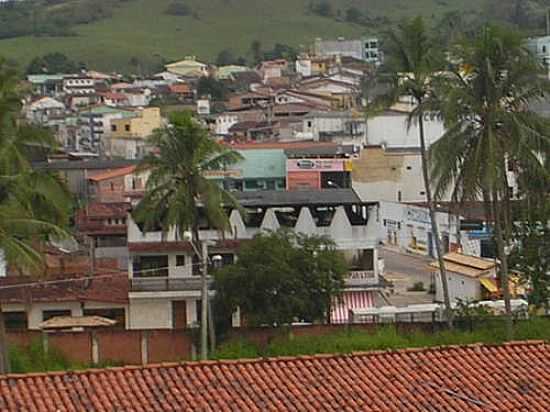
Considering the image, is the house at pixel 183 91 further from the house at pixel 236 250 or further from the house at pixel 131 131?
the house at pixel 236 250

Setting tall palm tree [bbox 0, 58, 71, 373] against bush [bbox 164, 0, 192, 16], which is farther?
bush [bbox 164, 0, 192, 16]

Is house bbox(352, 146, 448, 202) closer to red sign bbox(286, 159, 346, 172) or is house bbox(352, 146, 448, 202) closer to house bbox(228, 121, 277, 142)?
red sign bbox(286, 159, 346, 172)

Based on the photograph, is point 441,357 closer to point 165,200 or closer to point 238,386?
point 238,386

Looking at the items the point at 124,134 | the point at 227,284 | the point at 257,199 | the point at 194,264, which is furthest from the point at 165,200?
the point at 124,134

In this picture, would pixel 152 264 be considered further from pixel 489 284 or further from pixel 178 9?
pixel 178 9

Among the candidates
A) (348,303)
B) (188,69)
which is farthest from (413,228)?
(188,69)

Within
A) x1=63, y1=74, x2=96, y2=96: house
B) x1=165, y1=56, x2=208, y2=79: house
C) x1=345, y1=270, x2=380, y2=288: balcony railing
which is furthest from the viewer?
x1=165, y1=56, x2=208, y2=79: house

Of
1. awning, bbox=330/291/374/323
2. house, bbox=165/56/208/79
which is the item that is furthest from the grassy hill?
awning, bbox=330/291/374/323
